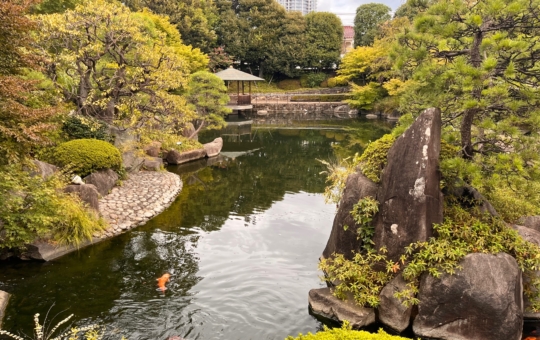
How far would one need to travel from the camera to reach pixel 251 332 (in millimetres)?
6371

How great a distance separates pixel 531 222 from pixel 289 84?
137 ft

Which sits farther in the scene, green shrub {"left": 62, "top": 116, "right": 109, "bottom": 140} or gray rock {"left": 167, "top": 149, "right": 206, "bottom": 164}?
gray rock {"left": 167, "top": 149, "right": 206, "bottom": 164}

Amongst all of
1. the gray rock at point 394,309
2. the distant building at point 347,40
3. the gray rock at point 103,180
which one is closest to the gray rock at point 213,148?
the gray rock at point 103,180

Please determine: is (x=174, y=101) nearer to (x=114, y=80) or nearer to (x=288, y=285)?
(x=114, y=80)

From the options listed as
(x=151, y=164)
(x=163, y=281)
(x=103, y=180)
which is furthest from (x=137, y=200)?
(x=163, y=281)

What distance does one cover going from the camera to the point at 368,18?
1916 inches

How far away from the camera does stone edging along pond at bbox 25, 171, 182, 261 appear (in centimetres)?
835

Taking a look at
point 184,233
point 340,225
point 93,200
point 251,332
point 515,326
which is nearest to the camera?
point 515,326

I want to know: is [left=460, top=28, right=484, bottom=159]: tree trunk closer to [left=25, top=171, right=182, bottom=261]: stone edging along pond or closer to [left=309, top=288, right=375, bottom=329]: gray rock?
[left=309, top=288, right=375, bottom=329]: gray rock

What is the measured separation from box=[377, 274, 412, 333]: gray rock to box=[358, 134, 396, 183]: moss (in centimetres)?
191

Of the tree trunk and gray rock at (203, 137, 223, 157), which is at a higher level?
the tree trunk

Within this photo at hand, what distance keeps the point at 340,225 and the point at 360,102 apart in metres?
31.3

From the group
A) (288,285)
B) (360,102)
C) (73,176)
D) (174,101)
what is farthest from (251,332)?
(360,102)

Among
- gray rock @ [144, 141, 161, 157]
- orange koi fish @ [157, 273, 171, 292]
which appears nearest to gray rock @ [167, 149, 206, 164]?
gray rock @ [144, 141, 161, 157]
